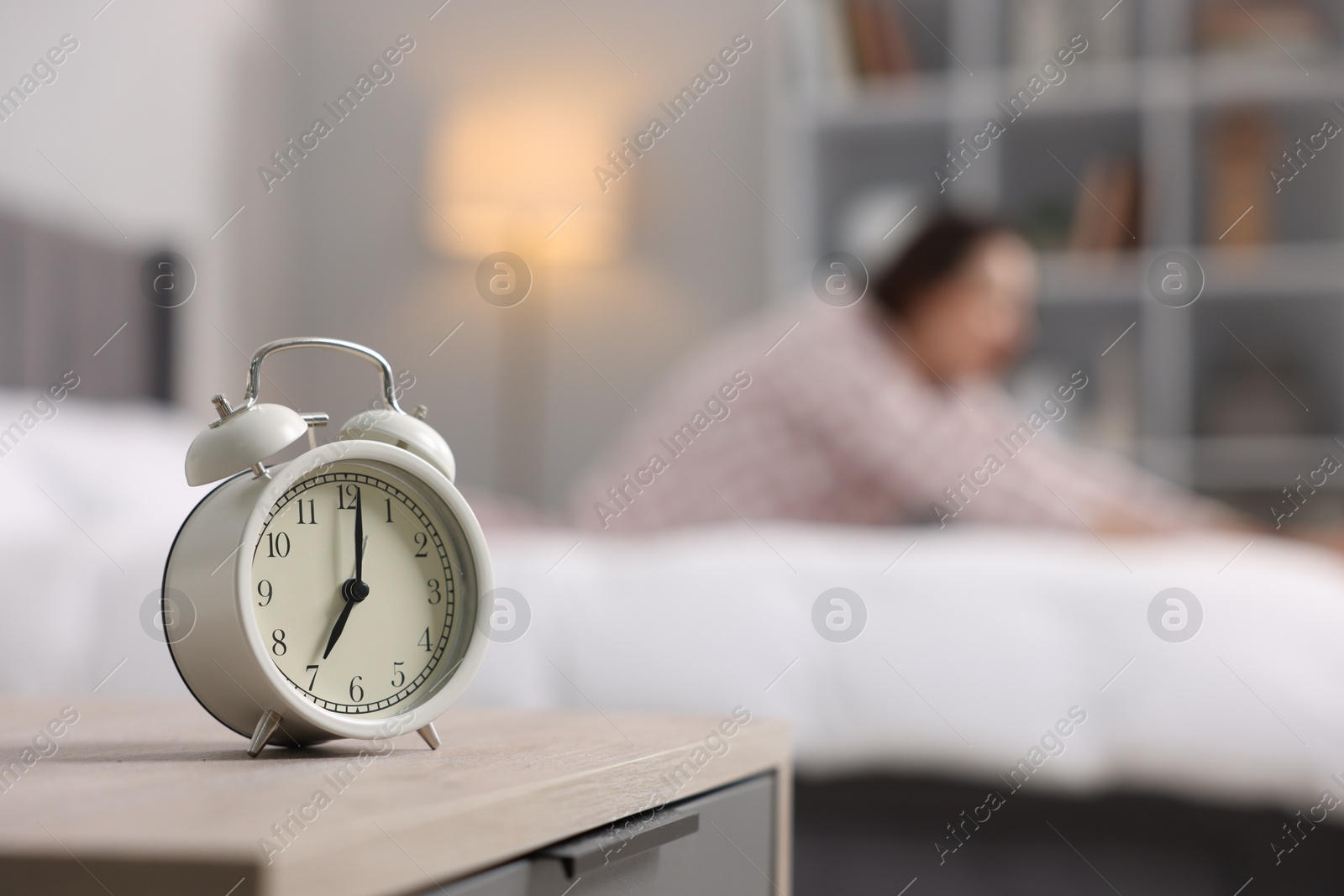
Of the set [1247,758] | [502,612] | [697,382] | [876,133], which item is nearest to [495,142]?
[876,133]

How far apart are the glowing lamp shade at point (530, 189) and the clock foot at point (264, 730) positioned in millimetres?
2363

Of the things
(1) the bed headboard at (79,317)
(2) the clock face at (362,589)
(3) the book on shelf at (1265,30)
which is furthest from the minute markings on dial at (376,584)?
(3) the book on shelf at (1265,30)

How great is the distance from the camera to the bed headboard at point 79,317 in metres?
1.90

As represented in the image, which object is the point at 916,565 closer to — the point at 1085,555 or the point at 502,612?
the point at 1085,555

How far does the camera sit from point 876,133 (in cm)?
279

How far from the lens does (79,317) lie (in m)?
2.08

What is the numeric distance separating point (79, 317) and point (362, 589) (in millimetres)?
1827

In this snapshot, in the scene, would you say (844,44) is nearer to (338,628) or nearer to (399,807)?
(338,628)

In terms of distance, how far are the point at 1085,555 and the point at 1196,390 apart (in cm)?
170

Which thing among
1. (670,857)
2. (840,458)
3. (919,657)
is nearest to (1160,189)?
(840,458)

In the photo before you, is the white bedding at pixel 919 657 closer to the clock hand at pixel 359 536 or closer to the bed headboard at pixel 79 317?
the clock hand at pixel 359 536

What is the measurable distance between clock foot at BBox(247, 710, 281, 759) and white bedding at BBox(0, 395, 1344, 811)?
582 millimetres

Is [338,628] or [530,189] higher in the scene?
[530,189]

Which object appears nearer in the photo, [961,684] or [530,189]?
[961,684]
